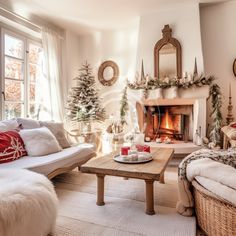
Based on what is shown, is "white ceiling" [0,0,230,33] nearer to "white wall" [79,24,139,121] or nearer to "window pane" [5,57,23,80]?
"white wall" [79,24,139,121]

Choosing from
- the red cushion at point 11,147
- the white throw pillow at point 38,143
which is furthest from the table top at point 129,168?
the red cushion at point 11,147

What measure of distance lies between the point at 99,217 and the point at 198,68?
3151 millimetres

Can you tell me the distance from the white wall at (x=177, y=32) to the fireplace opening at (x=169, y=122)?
0.76 m

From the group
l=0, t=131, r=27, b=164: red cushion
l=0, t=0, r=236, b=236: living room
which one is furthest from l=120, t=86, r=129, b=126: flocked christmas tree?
l=0, t=131, r=27, b=164: red cushion

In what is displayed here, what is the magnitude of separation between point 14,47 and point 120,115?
231cm

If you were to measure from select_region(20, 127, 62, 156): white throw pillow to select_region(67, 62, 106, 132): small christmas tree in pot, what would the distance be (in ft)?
5.15

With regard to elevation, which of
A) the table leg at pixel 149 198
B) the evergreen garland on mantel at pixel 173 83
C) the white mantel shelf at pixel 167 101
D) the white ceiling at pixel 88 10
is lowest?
the table leg at pixel 149 198

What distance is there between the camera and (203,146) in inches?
152

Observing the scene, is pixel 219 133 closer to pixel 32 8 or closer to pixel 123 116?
pixel 123 116

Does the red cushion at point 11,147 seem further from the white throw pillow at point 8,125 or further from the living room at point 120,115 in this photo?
the white throw pillow at point 8,125

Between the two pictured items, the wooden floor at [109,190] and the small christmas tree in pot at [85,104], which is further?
the small christmas tree in pot at [85,104]

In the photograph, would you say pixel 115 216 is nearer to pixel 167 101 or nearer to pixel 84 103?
pixel 167 101

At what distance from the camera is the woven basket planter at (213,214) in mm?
1505

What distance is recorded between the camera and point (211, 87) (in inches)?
155
